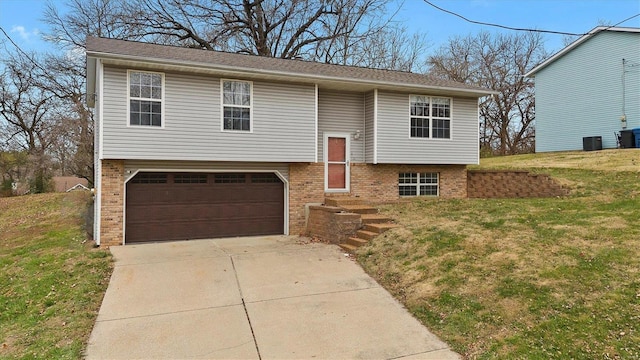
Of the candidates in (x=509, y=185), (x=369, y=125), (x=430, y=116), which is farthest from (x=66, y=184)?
(x=509, y=185)

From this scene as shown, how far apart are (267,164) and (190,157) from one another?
2222 mm

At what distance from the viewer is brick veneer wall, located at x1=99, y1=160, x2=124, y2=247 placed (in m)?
9.77

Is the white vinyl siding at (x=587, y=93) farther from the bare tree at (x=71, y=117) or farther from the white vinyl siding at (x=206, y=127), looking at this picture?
the bare tree at (x=71, y=117)

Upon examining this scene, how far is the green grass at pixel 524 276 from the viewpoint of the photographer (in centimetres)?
438

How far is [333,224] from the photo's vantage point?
1015 centimetres

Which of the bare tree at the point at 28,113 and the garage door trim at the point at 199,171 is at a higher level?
the bare tree at the point at 28,113

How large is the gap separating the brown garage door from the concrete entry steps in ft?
5.95

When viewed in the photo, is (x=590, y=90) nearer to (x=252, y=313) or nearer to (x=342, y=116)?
(x=342, y=116)

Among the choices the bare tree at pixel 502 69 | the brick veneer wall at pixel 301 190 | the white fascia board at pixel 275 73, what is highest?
the bare tree at pixel 502 69

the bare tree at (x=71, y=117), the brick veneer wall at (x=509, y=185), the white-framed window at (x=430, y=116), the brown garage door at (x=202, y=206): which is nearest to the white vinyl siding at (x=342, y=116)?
the white-framed window at (x=430, y=116)

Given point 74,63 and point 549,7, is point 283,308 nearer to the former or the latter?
point 549,7

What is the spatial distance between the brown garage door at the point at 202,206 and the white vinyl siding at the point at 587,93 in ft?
55.9

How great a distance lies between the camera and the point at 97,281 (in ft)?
23.0

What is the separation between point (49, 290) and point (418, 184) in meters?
10.6
